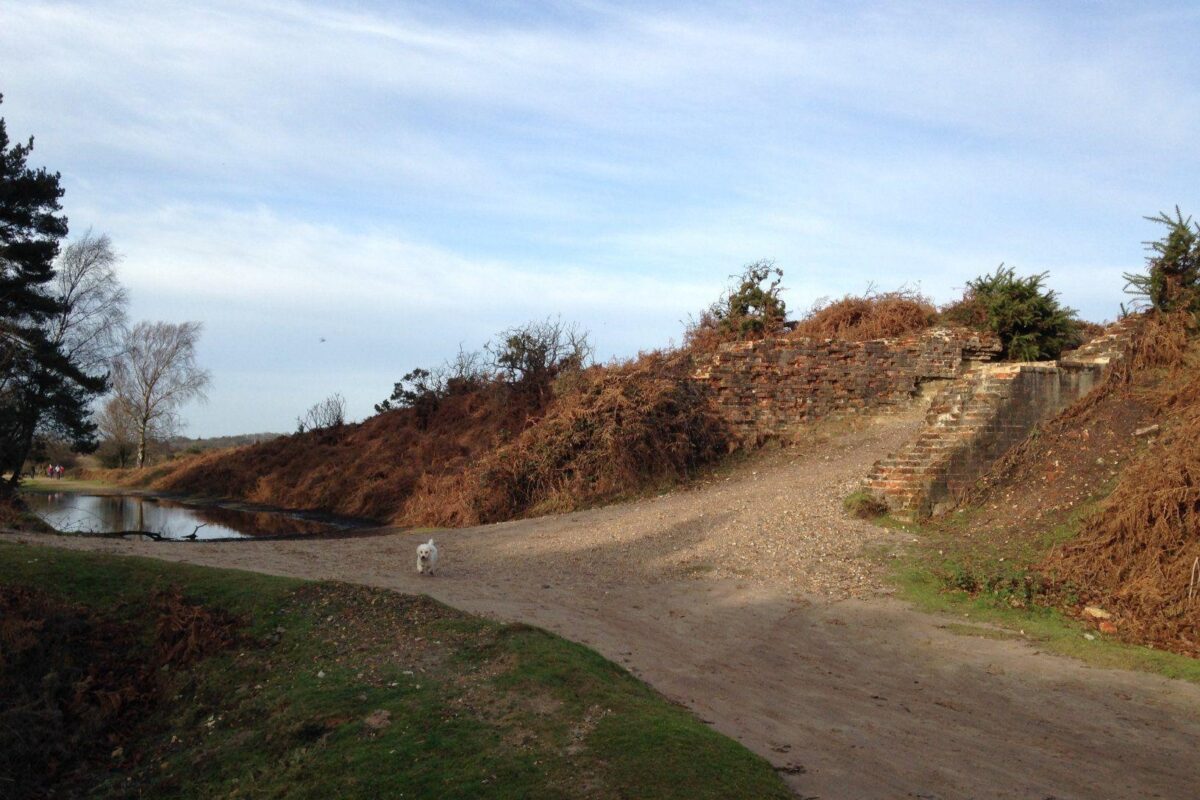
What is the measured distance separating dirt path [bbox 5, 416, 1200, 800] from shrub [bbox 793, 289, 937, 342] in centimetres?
681

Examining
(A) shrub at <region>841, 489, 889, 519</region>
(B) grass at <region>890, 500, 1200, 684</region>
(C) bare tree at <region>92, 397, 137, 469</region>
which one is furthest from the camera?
(C) bare tree at <region>92, 397, 137, 469</region>

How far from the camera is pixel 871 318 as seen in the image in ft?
70.8

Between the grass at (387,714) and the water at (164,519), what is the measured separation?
38.8 ft

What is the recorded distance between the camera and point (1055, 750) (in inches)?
246

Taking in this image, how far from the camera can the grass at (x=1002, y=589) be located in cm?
840

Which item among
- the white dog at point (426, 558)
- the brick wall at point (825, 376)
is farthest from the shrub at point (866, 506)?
the white dog at point (426, 558)

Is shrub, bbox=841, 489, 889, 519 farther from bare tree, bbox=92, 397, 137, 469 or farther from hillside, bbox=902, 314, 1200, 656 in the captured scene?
bare tree, bbox=92, 397, 137, 469

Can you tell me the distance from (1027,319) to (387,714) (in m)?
16.7

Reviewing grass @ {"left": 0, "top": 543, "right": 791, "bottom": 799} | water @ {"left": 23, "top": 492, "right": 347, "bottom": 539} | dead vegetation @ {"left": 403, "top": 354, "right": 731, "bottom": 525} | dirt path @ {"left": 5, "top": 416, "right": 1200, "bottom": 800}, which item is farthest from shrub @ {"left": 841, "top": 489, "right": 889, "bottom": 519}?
water @ {"left": 23, "top": 492, "right": 347, "bottom": 539}

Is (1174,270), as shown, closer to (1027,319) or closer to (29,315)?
(1027,319)

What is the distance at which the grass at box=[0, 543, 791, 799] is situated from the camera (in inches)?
195

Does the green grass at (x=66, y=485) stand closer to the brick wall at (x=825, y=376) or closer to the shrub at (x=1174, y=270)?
the brick wall at (x=825, y=376)

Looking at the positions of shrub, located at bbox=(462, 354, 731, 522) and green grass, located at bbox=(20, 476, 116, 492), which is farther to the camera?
green grass, located at bbox=(20, 476, 116, 492)

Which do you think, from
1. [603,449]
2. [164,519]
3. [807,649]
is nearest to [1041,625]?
[807,649]
